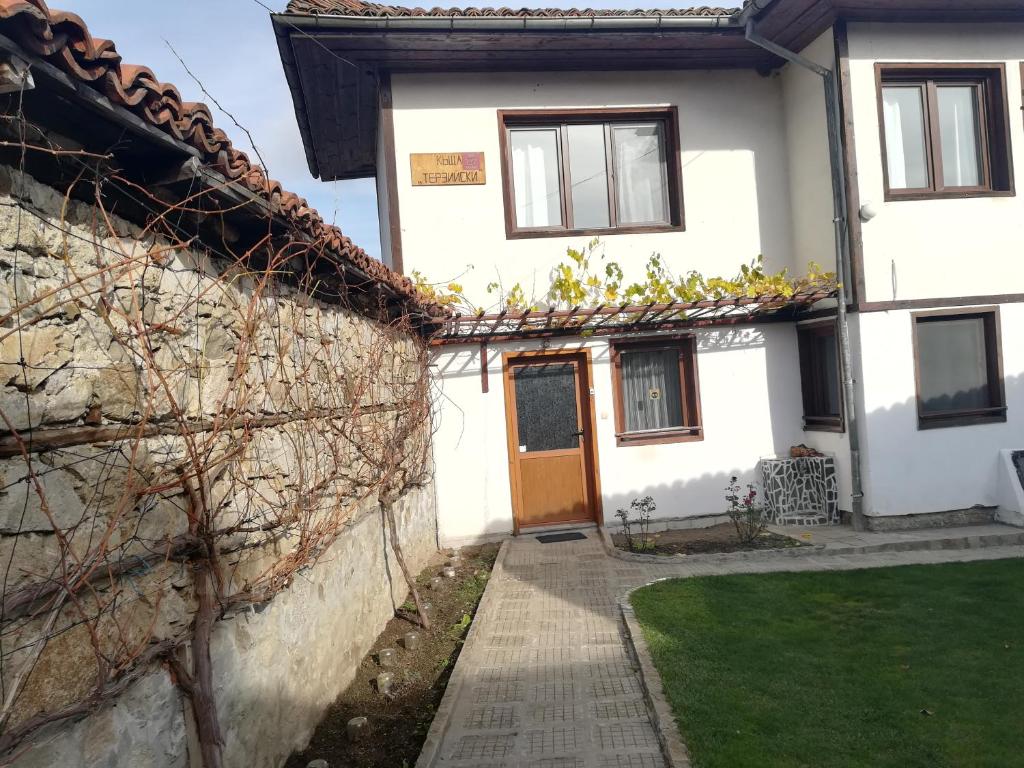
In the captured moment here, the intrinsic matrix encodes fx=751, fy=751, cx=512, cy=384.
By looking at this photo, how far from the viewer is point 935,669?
4.83 metres

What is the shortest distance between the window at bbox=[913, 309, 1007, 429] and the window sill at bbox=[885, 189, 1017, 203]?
4.51 ft

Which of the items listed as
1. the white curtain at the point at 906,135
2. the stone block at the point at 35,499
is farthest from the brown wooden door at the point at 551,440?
the stone block at the point at 35,499

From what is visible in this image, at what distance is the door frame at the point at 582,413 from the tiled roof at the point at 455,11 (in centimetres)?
397

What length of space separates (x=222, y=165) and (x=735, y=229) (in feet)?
26.4

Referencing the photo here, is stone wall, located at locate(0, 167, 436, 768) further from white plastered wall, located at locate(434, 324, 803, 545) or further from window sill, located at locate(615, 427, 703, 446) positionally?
window sill, located at locate(615, 427, 703, 446)

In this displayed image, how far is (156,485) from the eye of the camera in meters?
2.86

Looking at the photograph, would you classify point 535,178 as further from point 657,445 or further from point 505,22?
point 657,445

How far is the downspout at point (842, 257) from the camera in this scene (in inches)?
344

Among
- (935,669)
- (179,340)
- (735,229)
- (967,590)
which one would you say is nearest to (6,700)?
(179,340)

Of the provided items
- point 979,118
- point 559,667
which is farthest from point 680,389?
point 559,667

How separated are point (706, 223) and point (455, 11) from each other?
159 inches

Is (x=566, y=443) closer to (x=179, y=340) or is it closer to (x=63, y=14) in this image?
(x=179, y=340)

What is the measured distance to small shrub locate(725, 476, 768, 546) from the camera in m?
8.67

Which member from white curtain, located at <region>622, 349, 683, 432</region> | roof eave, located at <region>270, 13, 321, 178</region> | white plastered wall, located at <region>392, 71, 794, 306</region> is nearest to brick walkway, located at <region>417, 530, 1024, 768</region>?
white curtain, located at <region>622, 349, 683, 432</region>
